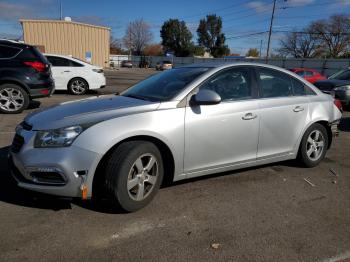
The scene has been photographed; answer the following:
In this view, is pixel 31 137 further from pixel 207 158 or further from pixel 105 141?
pixel 207 158

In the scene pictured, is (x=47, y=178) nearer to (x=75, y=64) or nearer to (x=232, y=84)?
(x=232, y=84)

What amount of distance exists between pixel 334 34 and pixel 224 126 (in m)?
78.0

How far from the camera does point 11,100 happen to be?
9.08 meters

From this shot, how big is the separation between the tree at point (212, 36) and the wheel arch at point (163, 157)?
277ft

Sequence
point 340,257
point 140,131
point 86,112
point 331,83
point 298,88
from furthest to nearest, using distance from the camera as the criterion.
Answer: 1. point 331,83
2. point 298,88
3. point 86,112
4. point 140,131
5. point 340,257

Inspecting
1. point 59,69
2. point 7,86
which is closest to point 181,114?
point 7,86

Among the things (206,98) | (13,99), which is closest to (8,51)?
(13,99)

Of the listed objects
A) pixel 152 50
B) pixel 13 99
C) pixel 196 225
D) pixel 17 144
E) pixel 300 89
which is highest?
pixel 152 50

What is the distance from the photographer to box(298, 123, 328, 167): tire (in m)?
5.20

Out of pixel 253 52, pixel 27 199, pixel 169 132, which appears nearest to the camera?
pixel 169 132

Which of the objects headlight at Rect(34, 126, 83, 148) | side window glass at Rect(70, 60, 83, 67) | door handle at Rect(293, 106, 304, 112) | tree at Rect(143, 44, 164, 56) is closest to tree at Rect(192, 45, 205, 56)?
tree at Rect(143, 44, 164, 56)

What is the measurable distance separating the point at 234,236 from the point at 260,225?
37 centimetres

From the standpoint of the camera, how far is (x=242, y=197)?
422 cm

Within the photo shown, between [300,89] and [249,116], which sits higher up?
[300,89]
